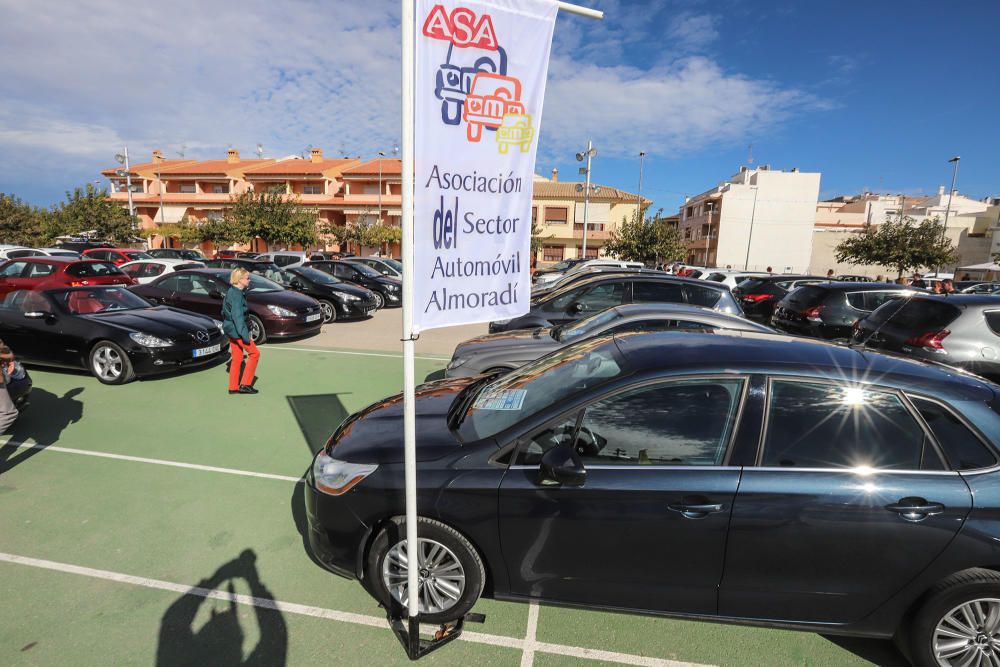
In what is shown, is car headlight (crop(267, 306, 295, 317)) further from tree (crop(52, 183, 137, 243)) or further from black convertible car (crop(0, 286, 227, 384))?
tree (crop(52, 183, 137, 243))

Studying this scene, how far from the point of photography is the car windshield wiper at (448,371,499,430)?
301 cm

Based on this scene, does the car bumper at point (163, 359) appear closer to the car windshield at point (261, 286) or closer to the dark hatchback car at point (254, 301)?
the dark hatchback car at point (254, 301)

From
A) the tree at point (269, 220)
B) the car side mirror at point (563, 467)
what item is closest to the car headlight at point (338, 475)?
the car side mirror at point (563, 467)

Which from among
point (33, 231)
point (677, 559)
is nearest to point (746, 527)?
point (677, 559)

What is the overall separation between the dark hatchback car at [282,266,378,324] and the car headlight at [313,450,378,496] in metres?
10.6

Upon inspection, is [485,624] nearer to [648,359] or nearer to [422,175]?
[648,359]

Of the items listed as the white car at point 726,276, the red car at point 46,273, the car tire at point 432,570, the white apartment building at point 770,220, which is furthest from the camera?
the white apartment building at point 770,220

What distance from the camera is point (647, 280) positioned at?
792 cm

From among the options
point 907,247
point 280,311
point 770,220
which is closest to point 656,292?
point 280,311

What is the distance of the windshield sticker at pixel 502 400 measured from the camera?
300 cm

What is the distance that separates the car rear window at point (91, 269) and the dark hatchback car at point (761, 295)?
54.8ft

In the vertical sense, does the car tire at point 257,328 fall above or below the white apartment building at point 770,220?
below

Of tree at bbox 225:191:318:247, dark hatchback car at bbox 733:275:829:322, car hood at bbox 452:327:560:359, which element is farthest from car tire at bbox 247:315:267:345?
tree at bbox 225:191:318:247

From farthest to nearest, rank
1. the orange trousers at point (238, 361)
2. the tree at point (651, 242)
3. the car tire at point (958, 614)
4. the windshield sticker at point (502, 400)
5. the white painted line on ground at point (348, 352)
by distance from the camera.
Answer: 1. the tree at point (651, 242)
2. the white painted line on ground at point (348, 352)
3. the orange trousers at point (238, 361)
4. the windshield sticker at point (502, 400)
5. the car tire at point (958, 614)
